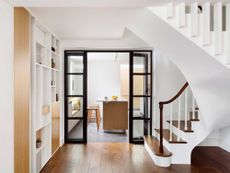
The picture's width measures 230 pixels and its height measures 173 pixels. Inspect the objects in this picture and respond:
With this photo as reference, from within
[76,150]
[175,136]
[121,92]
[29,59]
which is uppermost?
[29,59]

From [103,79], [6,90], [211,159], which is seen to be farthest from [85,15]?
[103,79]

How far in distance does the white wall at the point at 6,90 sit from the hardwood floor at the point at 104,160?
4.03 ft

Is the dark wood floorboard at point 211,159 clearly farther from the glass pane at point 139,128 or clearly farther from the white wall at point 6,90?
the white wall at point 6,90

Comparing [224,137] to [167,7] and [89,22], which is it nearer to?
[167,7]

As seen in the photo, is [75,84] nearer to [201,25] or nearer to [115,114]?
[115,114]

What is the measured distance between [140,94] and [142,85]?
228 millimetres

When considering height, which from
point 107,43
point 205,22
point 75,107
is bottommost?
point 75,107

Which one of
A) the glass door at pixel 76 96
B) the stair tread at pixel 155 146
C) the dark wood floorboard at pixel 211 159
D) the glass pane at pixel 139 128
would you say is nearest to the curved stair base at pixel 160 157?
the stair tread at pixel 155 146

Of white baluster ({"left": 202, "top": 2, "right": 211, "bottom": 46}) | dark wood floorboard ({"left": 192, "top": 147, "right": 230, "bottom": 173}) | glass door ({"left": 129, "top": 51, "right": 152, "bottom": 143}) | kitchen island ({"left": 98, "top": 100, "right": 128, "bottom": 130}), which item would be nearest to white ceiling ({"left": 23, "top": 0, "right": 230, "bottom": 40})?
white baluster ({"left": 202, "top": 2, "right": 211, "bottom": 46})

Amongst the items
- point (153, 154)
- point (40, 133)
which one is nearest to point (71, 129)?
point (40, 133)

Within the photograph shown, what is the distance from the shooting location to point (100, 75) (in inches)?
364

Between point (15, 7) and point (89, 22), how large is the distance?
1.39 metres

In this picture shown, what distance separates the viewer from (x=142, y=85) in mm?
5219

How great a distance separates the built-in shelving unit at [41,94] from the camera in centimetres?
325
